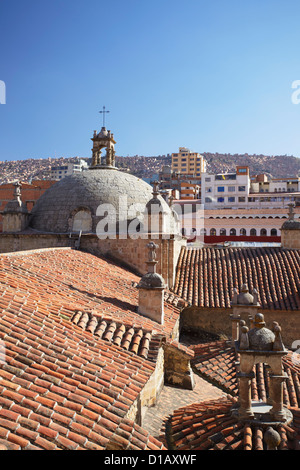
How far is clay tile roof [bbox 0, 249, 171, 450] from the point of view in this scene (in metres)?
4.62

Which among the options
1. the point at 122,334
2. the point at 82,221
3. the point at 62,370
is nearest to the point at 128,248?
the point at 82,221

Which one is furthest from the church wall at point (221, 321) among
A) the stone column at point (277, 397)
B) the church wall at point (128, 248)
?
the stone column at point (277, 397)

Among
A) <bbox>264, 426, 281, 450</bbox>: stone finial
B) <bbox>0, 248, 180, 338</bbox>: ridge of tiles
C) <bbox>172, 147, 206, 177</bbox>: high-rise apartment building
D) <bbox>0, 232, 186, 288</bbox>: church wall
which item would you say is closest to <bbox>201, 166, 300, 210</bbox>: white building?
<bbox>0, 232, 186, 288</bbox>: church wall

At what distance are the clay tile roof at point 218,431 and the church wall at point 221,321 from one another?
7892 millimetres

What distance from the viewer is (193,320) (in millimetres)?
15617

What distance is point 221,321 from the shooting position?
15.5m

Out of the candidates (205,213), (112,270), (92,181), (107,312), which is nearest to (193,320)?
(112,270)

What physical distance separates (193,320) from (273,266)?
4349 millimetres

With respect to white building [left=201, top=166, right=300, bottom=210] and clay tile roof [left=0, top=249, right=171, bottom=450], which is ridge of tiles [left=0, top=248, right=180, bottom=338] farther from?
white building [left=201, top=166, right=300, bottom=210]

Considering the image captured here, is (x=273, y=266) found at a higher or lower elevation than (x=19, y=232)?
lower

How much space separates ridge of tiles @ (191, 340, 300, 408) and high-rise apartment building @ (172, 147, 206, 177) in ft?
293

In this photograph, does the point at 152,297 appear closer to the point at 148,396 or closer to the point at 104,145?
the point at 148,396

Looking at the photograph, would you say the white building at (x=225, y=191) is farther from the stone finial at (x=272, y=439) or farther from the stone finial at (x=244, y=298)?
the stone finial at (x=272, y=439)
